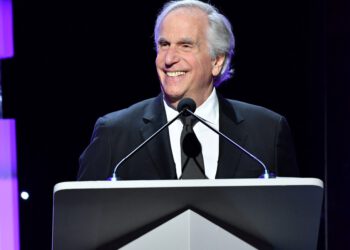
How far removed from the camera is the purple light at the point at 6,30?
2922 mm

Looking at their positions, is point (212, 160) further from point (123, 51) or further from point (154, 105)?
point (123, 51)

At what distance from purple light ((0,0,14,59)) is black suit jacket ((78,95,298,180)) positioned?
0.95m

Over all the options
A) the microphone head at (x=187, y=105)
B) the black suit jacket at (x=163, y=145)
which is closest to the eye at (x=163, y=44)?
the black suit jacket at (x=163, y=145)

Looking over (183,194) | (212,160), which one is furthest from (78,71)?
(183,194)

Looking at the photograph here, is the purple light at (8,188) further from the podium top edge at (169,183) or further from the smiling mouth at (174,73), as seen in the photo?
the podium top edge at (169,183)

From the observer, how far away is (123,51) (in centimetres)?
290

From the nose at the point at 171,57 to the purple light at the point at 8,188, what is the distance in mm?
1137

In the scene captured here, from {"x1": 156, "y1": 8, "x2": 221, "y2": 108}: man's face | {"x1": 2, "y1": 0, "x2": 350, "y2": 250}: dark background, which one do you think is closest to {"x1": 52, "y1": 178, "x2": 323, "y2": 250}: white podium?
{"x1": 156, "y1": 8, "x2": 221, "y2": 108}: man's face

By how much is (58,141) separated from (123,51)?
1.76 ft

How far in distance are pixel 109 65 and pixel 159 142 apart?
36.4 inches

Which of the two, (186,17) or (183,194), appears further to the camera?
(186,17)

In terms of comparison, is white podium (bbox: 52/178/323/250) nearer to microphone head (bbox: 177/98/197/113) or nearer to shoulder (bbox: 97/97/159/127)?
microphone head (bbox: 177/98/197/113)

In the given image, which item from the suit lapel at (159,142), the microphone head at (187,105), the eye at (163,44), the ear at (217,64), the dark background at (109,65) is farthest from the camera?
the dark background at (109,65)

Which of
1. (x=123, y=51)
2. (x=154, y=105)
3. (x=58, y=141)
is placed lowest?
(x=58, y=141)
